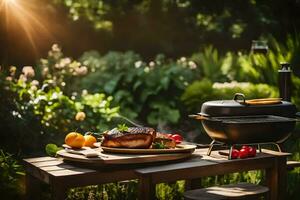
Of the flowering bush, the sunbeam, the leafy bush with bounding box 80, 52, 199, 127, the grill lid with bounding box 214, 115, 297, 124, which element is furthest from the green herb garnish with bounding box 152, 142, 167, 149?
the sunbeam

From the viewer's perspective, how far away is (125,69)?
1327 cm

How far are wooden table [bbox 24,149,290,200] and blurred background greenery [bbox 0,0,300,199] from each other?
16.9 inches

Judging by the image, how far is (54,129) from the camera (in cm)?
822

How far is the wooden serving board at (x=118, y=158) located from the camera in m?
4.44

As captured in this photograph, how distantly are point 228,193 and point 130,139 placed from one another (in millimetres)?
884

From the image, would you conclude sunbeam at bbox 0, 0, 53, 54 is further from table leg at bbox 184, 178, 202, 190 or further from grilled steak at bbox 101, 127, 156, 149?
grilled steak at bbox 101, 127, 156, 149

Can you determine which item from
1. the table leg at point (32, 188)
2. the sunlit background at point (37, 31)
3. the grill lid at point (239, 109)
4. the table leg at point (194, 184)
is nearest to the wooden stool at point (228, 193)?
the grill lid at point (239, 109)

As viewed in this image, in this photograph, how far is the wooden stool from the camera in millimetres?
4691

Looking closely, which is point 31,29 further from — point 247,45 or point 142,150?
point 142,150

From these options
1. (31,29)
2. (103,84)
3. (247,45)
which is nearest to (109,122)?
(103,84)

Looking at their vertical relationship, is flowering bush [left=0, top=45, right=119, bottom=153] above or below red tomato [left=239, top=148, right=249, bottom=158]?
above

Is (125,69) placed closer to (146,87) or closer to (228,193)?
(146,87)

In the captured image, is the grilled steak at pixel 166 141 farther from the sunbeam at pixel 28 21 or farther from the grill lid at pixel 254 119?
the sunbeam at pixel 28 21

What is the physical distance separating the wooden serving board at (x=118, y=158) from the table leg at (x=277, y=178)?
89 centimetres
